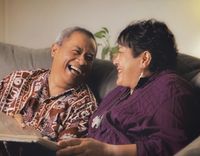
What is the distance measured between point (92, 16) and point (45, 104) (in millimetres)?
1337

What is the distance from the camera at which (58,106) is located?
1.81 m

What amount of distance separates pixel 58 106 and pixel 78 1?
1.45 metres

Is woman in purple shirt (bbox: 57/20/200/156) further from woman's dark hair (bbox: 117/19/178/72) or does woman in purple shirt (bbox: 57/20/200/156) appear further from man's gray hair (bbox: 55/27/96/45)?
man's gray hair (bbox: 55/27/96/45)

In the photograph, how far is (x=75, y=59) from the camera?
6.13 feet

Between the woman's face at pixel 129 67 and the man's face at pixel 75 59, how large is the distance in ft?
0.95

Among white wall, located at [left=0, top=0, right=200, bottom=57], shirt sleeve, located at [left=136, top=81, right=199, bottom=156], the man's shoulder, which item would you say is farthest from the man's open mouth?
white wall, located at [left=0, top=0, right=200, bottom=57]

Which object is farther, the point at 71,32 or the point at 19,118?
the point at 71,32

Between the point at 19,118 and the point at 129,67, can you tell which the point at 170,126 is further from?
the point at 19,118

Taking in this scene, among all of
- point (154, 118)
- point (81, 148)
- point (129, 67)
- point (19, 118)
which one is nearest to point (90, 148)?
point (81, 148)

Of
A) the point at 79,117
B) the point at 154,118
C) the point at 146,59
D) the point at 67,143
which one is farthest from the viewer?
the point at 79,117

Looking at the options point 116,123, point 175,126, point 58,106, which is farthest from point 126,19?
point 175,126

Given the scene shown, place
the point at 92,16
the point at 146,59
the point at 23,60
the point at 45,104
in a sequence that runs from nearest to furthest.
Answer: the point at 146,59 < the point at 45,104 < the point at 23,60 < the point at 92,16

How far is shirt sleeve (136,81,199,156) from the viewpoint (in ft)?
4.15

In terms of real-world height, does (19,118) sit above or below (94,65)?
below
